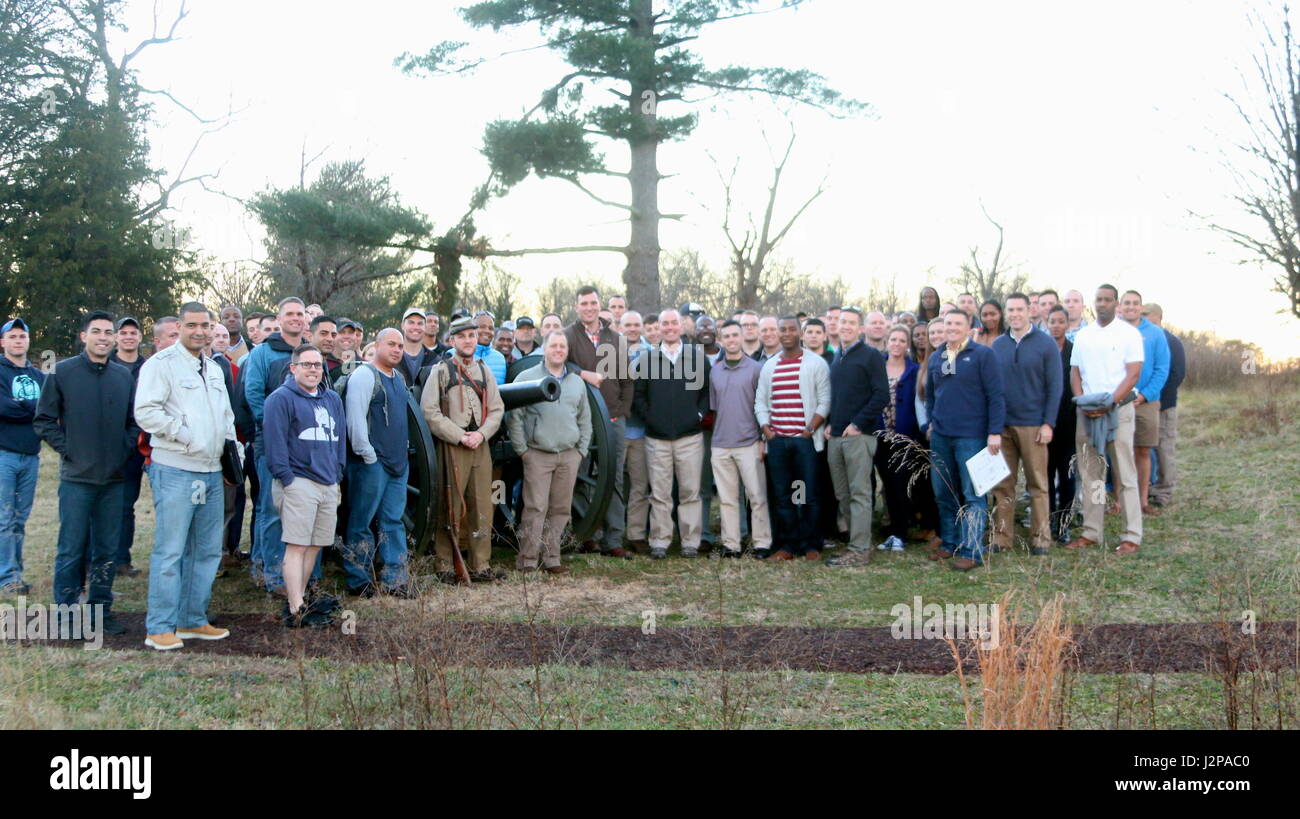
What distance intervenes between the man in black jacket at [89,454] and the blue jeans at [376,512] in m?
1.42

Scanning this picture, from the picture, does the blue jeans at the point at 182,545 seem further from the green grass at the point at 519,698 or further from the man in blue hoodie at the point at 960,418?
the man in blue hoodie at the point at 960,418

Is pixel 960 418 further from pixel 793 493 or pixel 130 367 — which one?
pixel 130 367

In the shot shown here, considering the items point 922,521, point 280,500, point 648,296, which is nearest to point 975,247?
point 648,296

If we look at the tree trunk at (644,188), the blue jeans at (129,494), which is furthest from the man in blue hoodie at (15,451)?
the tree trunk at (644,188)

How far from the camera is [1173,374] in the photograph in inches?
403

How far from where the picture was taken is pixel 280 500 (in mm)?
6238

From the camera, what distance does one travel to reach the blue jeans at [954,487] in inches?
316

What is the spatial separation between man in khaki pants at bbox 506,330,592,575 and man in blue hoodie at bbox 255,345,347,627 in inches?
79.3

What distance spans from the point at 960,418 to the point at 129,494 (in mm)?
6181

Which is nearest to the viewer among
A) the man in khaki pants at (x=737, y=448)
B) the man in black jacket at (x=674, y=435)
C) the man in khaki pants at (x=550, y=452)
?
the man in khaki pants at (x=550, y=452)

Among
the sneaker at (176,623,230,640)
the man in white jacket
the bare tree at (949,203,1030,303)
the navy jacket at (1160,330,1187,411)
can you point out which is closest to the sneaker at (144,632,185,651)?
the man in white jacket

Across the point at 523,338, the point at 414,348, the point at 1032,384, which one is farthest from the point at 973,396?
the point at 414,348

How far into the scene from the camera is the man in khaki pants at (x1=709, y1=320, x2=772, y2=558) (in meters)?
8.81
